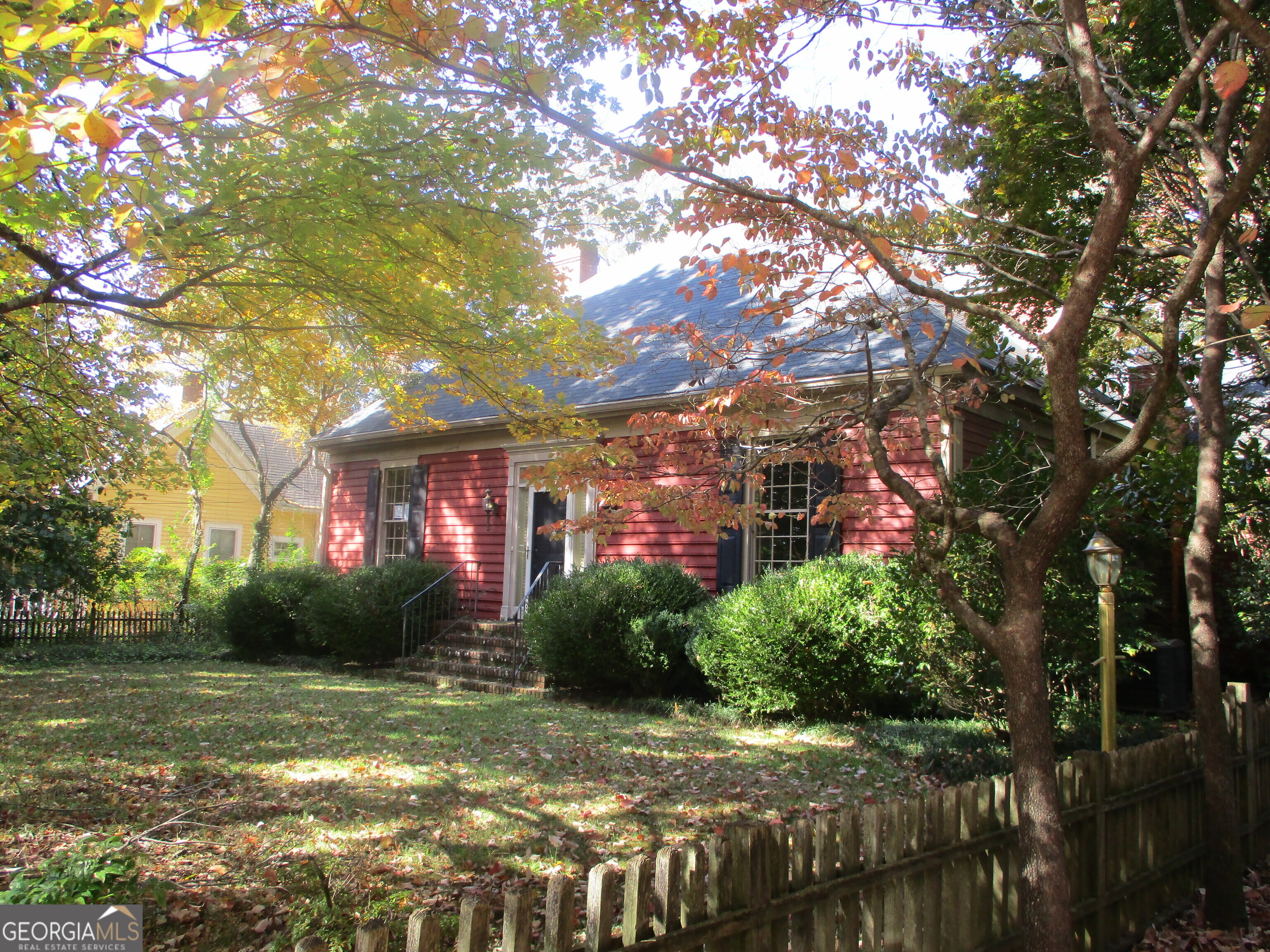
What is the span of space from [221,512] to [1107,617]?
25971 mm

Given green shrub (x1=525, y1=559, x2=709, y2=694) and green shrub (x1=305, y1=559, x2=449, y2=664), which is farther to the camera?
green shrub (x1=305, y1=559, x2=449, y2=664)

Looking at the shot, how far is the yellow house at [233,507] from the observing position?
24.6 meters

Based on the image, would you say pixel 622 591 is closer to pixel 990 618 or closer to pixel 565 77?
pixel 990 618

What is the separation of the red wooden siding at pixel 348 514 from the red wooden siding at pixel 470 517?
2.10 m

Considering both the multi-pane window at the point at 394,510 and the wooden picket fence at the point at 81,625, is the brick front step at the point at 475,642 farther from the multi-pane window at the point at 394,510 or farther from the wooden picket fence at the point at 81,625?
the wooden picket fence at the point at 81,625

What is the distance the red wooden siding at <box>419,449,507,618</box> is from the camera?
1466 centimetres

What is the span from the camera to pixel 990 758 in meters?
6.84

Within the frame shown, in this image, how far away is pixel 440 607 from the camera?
14.7m

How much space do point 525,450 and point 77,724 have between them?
7.57 meters

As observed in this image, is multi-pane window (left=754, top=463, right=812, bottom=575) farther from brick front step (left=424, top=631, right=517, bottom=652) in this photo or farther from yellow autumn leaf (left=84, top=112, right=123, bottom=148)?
yellow autumn leaf (left=84, top=112, right=123, bottom=148)

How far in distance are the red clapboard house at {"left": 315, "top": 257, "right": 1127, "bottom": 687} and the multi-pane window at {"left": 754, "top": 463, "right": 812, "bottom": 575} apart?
2 cm

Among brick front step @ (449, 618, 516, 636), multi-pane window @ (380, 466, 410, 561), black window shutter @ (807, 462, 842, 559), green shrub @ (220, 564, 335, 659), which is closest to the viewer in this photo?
black window shutter @ (807, 462, 842, 559)

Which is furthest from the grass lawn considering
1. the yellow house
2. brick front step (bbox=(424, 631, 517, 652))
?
the yellow house
